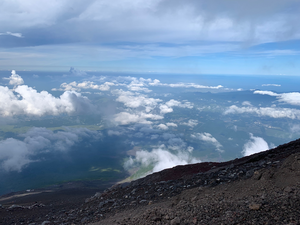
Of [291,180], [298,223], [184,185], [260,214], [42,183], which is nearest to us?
[298,223]

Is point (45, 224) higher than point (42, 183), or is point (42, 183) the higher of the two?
point (45, 224)

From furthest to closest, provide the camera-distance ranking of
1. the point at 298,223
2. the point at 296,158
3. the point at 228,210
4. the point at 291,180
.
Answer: the point at 296,158, the point at 291,180, the point at 228,210, the point at 298,223

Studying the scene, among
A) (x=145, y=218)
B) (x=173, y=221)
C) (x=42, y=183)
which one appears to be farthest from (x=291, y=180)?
(x=42, y=183)

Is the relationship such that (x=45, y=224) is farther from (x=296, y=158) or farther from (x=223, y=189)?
(x=296, y=158)

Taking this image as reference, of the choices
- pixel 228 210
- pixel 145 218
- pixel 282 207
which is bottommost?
pixel 145 218

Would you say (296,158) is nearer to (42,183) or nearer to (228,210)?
(228,210)

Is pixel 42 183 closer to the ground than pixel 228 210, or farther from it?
closer to the ground

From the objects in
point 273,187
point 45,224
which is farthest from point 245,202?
point 45,224

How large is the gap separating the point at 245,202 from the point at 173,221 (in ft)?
9.82

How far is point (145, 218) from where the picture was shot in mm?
8484

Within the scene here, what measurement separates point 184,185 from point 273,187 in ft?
23.9

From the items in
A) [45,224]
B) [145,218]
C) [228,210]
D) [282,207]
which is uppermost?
[282,207]

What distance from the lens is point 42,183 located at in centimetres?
19900

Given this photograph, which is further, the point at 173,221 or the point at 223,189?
the point at 223,189
